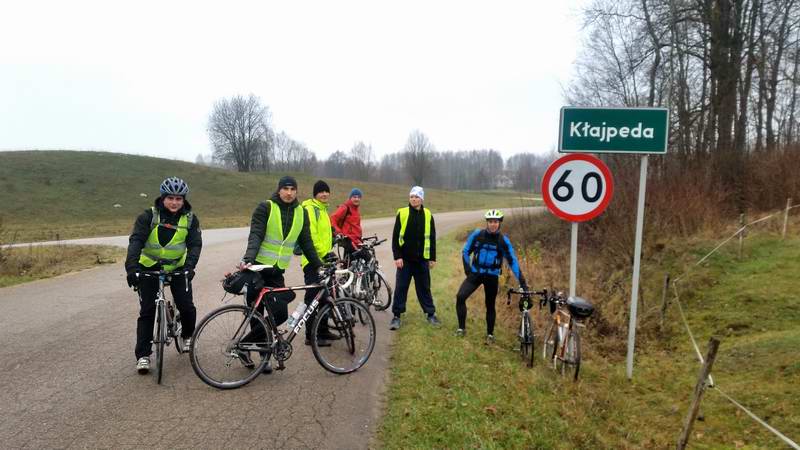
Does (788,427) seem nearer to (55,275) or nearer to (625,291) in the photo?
(625,291)

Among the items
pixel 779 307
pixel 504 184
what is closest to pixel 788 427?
pixel 779 307

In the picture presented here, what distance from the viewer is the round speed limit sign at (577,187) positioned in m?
5.09

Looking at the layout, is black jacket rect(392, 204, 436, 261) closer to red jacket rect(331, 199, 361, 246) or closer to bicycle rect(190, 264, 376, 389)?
red jacket rect(331, 199, 361, 246)

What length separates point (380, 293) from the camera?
852 cm

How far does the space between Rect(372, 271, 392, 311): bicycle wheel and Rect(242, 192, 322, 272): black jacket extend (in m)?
3.03

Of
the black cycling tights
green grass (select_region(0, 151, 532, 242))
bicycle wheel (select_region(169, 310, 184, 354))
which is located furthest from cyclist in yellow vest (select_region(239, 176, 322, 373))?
green grass (select_region(0, 151, 532, 242))

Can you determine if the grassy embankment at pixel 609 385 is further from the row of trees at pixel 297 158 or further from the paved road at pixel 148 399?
the row of trees at pixel 297 158

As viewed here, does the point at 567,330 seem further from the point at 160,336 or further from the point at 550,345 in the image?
the point at 160,336

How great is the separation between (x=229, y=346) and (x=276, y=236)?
1.21 metres

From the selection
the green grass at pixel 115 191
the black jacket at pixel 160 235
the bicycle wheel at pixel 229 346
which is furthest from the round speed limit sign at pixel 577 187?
the green grass at pixel 115 191

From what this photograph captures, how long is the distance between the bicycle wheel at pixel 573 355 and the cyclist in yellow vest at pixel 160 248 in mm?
4136

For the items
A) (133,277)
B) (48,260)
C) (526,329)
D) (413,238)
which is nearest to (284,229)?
(133,277)

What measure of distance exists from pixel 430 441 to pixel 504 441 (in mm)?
607

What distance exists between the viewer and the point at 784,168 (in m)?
13.4
